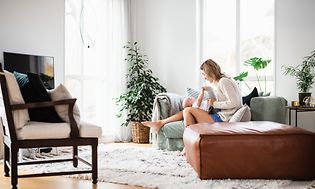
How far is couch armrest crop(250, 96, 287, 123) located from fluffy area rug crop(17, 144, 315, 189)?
3.37 ft

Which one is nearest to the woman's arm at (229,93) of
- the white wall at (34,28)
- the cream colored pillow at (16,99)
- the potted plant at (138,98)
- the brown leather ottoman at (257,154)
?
the brown leather ottoman at (257,154)

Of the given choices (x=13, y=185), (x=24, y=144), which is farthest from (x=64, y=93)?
(x=13, y=185)

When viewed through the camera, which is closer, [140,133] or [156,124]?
[156,124]

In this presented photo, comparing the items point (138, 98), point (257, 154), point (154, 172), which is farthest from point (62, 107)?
point (138, 98)

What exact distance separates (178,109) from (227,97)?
1.17 metres

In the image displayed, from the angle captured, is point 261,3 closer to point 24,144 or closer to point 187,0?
point 187,0

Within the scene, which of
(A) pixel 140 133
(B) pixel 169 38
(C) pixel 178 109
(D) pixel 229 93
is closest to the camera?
(D) pixel 229 93

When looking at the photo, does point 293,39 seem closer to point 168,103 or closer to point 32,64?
point 168,103

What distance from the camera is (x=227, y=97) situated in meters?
4.33

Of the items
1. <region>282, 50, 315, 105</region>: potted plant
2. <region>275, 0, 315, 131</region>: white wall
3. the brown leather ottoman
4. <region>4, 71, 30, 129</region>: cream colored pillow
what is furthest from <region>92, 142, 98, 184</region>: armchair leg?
<region>275, 0, 315, 131</region>: white wall

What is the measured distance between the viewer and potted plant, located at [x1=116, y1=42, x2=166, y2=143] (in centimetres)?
609

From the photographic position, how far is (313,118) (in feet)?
17.9

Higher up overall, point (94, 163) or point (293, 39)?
point (293, 39)

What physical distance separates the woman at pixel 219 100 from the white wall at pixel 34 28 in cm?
201
